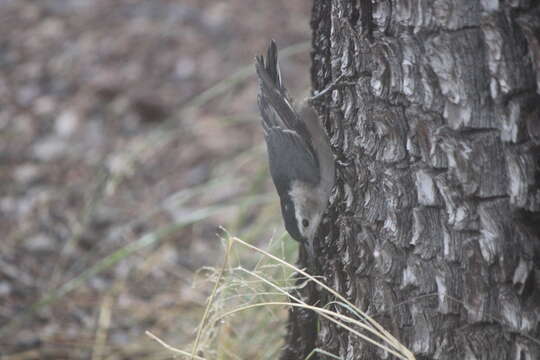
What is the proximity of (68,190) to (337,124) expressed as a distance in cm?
251

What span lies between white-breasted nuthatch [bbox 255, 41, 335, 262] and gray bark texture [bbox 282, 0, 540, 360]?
0.68 ft

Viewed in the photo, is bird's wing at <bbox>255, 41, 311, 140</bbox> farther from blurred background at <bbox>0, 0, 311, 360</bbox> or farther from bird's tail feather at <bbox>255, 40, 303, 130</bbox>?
blurred background at <bbox>0, 0, 311, 360</bbox>

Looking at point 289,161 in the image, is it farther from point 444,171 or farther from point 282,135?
point 444,171

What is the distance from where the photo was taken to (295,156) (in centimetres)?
187

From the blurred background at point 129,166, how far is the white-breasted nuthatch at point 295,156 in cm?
39

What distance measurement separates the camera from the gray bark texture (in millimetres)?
1224

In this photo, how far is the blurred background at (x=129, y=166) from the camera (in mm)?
2740

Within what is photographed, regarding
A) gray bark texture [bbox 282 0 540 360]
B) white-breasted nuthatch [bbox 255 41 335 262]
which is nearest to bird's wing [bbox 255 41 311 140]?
white-breasted nuthatch [bbox 255 41 335 262]

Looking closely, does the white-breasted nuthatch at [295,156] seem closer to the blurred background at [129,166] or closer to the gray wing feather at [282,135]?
the gray wing feather at [282,135]

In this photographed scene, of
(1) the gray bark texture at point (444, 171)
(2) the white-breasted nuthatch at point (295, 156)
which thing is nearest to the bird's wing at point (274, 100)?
(2) the white-breasted nuthatch at point (295, 156)

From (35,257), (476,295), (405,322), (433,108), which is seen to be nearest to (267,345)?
(405,322)

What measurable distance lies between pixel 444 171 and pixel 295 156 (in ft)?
2.07

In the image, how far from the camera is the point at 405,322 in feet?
4.56

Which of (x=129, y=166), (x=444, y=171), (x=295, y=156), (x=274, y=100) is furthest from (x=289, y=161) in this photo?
(x=129, y=166)
